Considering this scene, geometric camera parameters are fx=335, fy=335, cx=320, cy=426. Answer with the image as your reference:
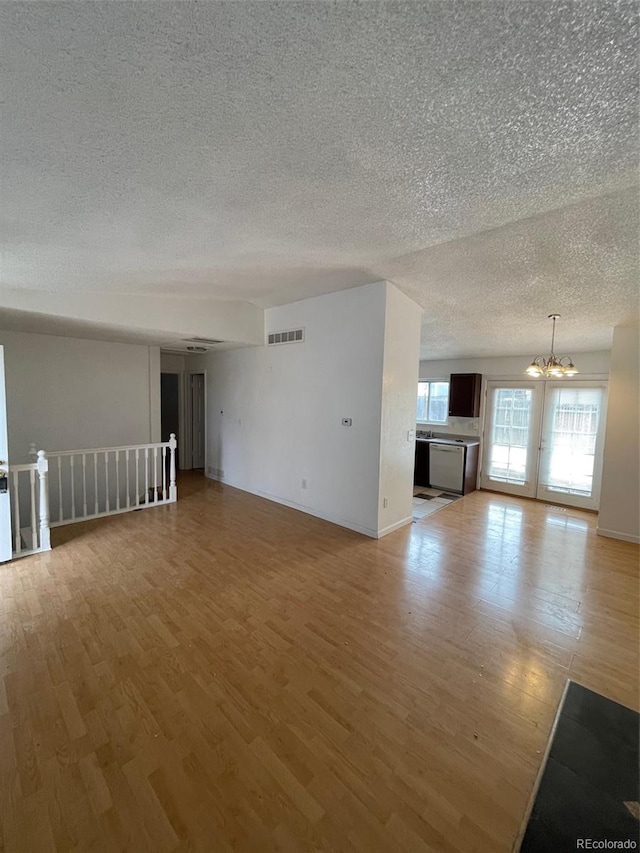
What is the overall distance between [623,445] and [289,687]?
4.74 metres

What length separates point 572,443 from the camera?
5.64 metres

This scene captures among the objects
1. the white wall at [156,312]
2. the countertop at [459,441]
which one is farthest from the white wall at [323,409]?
the countertop at [459,441]

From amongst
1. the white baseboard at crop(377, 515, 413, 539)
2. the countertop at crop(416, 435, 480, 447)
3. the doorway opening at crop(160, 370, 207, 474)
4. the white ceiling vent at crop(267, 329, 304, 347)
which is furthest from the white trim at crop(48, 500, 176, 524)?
the countertop at crop(416, 435, 480, 447)

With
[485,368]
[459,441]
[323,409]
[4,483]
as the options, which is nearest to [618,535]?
[459,441]

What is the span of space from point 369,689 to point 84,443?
17.4 ft

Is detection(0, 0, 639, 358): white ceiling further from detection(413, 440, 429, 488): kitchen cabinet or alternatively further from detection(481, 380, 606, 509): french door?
detection(413, 440, 429, 488): kitchen cabinet

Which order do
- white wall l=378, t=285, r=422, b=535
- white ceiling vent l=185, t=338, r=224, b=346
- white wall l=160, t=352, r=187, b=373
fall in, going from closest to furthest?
1. white wall l=378, t=285, r=422, b=535
2. white ceiling vent l=185, t=338, r=224, b=346
3. white wall l=160, t=352, r=187, b=373

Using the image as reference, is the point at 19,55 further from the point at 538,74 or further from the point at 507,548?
the point at 507,548

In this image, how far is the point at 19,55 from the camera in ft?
3.26

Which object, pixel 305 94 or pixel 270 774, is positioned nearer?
pixel 305 94

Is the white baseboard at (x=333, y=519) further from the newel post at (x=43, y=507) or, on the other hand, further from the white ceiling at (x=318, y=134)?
the white ceiling at (x=318, y=134)

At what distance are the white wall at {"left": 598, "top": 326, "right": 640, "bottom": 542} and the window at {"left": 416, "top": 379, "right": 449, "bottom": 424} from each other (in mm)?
3083

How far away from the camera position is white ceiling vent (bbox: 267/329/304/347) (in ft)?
15.3

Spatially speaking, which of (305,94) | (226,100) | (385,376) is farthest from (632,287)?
(226,100)
